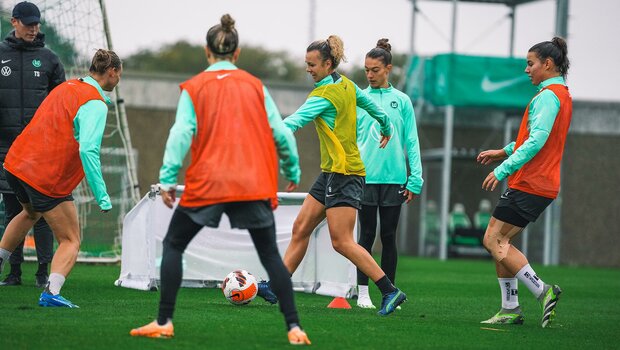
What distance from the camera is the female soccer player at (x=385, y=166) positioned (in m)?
8.72

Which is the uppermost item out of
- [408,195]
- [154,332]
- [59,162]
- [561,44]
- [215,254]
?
[561,44]

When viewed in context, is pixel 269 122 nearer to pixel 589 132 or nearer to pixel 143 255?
pixel 143 255

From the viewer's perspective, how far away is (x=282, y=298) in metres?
5.88

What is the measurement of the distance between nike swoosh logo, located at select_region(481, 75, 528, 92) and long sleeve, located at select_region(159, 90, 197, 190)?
49.7ft

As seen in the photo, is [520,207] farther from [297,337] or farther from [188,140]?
[188,140]

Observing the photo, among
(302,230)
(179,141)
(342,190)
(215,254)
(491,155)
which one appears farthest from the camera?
(215,254)

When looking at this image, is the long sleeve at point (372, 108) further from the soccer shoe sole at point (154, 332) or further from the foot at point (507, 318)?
the soccer shoe sole at point (154, 332)

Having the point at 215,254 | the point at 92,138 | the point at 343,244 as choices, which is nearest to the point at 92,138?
the point at 92,138

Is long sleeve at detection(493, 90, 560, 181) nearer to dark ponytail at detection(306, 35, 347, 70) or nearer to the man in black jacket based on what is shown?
dark ponytail at detection(306, 35, 347, 70)

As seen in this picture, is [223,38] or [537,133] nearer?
[223,38]

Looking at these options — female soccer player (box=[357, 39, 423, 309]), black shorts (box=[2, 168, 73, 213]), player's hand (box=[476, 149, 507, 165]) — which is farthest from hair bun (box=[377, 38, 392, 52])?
black shorts (box=[2, 168, 73, 213])

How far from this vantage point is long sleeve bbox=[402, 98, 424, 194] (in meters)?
8.62

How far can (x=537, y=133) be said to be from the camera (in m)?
7.42

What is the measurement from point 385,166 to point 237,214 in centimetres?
309
